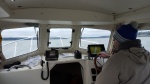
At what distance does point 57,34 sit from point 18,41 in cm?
98

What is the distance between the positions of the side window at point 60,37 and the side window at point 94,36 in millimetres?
386

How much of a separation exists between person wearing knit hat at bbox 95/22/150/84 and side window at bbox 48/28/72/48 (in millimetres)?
2591

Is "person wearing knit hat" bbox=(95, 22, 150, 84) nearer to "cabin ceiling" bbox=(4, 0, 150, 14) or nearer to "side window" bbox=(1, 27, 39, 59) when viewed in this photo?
"cabin ceiling" bbox=(4, 0, 150, 14)

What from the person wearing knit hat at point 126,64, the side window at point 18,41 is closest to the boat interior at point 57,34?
the side window at point 18,41

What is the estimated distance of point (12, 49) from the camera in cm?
322

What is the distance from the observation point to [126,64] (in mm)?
1188

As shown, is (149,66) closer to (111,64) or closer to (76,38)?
(111,64)

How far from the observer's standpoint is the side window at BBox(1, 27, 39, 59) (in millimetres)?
2990

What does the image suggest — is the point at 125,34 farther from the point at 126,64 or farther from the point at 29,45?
the point at 29,45

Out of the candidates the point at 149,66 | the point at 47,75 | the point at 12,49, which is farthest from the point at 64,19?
the point at 149,66

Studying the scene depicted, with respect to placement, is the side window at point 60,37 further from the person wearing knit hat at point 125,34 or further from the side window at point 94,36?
the person wearing knit hat at point 125,34

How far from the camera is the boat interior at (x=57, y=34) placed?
2492 mm

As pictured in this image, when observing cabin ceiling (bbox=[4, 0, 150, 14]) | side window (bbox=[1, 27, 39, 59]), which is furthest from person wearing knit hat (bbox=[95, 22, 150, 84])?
side window (bbox=[1, 27, 39, 59])

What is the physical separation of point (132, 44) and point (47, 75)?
1936 mm
